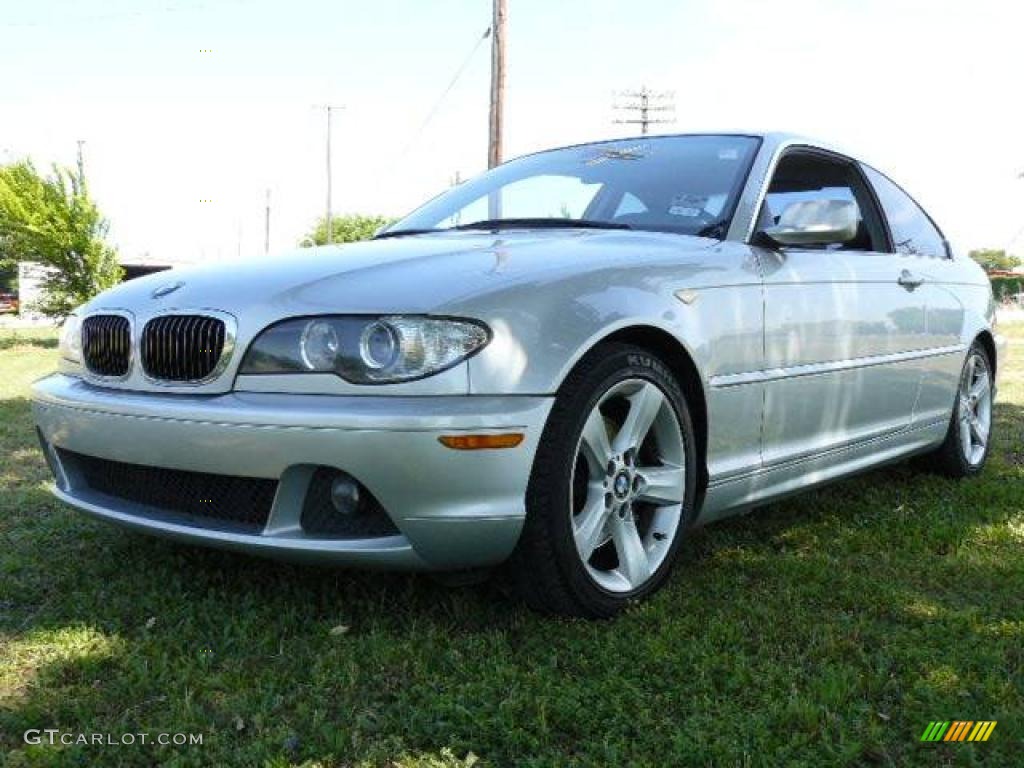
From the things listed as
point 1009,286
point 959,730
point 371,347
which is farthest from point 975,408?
point 1009,286

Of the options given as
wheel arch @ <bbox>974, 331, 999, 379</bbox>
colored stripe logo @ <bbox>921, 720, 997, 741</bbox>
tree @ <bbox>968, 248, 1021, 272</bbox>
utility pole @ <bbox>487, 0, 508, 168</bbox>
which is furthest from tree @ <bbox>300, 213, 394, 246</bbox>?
tree @ <bbox>968, 248, 1021, 272</bbox>

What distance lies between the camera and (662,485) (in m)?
2.91

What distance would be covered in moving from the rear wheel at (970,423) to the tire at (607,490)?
7.31 feet

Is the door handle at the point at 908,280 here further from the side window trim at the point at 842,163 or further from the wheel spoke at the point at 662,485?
the wheel spoke at the point at 662,485

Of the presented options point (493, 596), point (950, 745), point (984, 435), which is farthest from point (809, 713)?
point (984, 435)

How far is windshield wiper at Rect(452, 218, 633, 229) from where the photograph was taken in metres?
3.40

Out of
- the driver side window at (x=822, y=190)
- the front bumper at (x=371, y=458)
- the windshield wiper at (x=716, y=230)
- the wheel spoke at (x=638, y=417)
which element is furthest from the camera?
the driver side window at (x=822, y=190)

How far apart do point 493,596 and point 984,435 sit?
319 centimetres

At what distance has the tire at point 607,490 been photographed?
2.56 meters

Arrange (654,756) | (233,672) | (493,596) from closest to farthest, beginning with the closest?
1. (654,756)
2. (233,672)
3. (493,596)

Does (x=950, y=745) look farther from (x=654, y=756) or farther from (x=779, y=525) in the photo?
(x=779, y=525)

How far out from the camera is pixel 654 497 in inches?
115

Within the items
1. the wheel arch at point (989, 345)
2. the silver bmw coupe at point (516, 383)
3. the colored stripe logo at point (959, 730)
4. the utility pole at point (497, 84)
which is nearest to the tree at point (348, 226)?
the utility pole at point (497, 84)

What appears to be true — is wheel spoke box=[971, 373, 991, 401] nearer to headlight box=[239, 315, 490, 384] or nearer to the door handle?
the door handle
